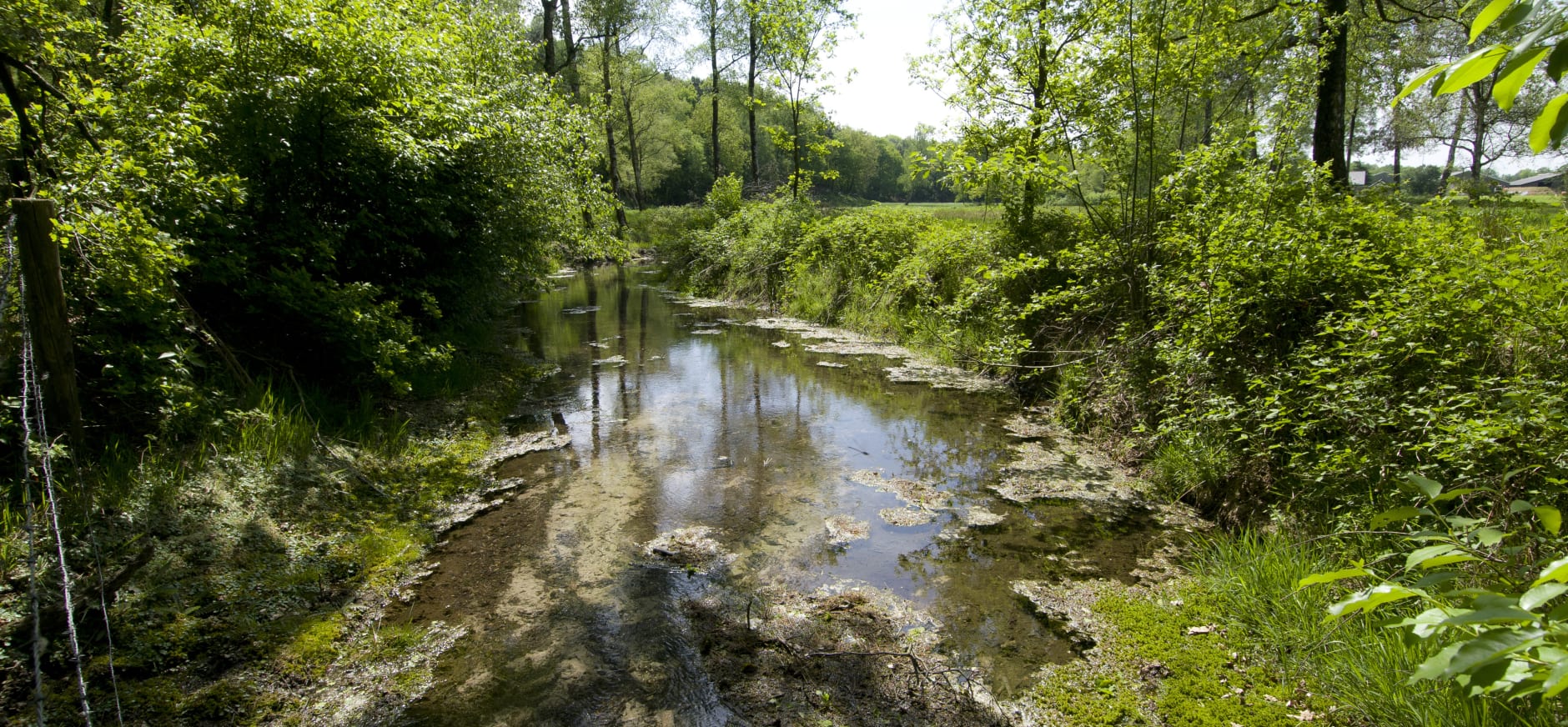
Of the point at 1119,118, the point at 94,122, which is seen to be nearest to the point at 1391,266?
the point at 1119,118

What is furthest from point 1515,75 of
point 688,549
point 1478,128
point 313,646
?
point 1478,128

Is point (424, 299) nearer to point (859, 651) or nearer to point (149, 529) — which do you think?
point (149, 529)

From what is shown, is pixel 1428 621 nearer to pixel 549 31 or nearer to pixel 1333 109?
pixel 1333 109

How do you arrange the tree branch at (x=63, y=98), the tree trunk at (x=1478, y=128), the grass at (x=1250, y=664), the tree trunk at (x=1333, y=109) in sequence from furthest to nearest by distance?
the tree trunk at (x=1478, y=128) → the tree trunk at (x=1333, y=109) → the tree branch at (x=63, y=98) → the grass at (x=1250, y=664)

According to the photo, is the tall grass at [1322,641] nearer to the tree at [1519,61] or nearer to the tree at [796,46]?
the tree at [1519,61]

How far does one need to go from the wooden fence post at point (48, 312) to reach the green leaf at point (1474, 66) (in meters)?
5.26

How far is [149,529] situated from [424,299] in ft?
12.0

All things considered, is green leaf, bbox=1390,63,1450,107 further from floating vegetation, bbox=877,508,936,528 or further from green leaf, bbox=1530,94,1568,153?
floating vegetation, bbox=877,508,936,528

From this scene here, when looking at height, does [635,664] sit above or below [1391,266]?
below

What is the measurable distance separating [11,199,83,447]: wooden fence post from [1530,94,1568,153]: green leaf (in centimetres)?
536

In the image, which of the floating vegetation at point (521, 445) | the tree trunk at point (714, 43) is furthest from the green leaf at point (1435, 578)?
the tree trunk at point (714, 43)

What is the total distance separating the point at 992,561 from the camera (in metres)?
4.56

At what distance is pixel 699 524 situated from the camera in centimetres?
520

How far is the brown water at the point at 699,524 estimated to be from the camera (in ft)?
11.4
